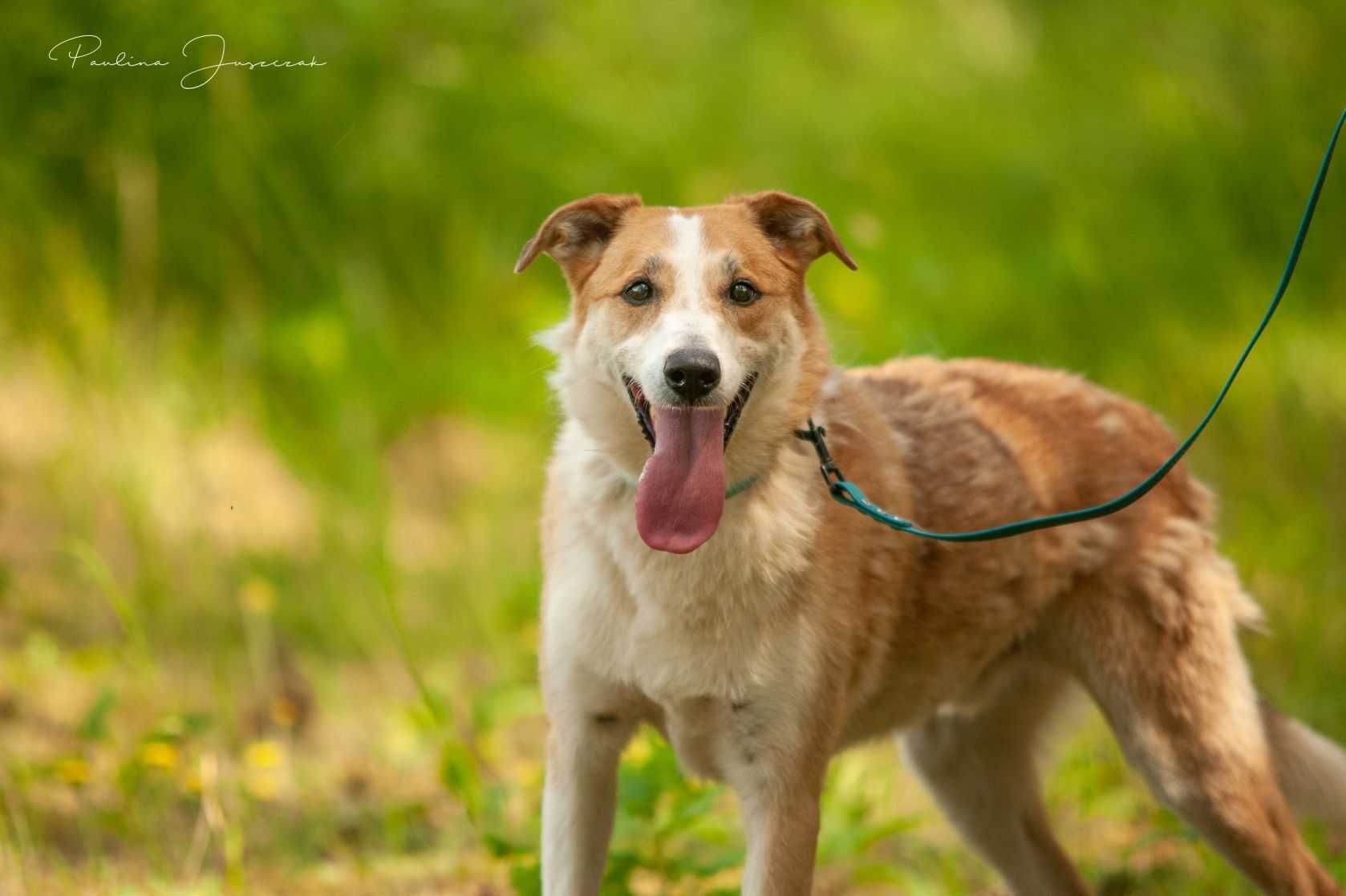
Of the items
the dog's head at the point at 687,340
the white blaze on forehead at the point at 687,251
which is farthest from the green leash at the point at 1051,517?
the white blaze on forehead at the point at 687,251

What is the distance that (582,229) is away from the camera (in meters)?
3.25

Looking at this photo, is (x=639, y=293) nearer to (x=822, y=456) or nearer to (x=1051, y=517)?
(x=822, y=456)

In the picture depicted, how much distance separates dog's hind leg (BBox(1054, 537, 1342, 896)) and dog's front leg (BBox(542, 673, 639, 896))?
125 centimetres

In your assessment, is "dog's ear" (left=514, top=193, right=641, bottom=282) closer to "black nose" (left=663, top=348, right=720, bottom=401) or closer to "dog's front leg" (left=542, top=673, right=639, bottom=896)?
"black nose" (left=663, top=348, right=720, bottom=401)

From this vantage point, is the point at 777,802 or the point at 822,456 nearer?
the point at 777,802

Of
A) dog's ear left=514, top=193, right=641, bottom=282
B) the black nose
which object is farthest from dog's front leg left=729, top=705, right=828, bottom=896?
dog's ear left=514, top=193, right=641, bottom=282

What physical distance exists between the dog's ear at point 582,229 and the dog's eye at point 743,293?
348mm

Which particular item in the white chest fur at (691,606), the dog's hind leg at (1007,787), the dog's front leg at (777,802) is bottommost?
the dog's hind leg at (1007,787)

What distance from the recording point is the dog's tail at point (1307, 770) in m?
3.72

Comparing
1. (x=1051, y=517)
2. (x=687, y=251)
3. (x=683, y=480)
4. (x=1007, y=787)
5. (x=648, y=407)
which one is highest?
(x=687, y=251)

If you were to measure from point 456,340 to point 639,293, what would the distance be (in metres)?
4.44

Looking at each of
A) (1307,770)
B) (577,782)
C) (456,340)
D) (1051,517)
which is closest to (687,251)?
(1051,517)

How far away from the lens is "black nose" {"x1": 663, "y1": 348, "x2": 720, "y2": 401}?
8.95 ft

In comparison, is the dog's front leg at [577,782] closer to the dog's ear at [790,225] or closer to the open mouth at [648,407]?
the open mouth at [648,407]
